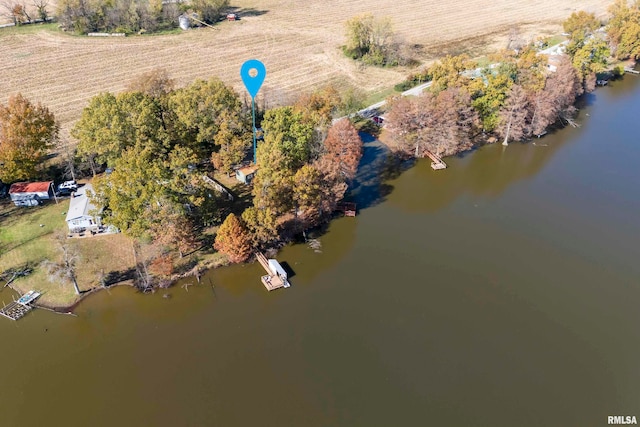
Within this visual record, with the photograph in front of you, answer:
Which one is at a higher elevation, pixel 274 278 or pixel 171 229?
pixel 171 229

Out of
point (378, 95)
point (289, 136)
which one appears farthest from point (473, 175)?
A: point (289, 136)

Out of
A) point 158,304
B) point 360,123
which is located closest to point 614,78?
point 360,123

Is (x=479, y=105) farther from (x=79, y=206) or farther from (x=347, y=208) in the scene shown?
(x=79, y=206)

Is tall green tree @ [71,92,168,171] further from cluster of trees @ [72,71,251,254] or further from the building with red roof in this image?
the building with red roof


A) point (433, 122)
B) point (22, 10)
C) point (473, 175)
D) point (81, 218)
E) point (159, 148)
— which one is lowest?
point (473, 175)

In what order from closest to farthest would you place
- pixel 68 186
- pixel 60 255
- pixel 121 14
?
pixel 60 255, pixel 68 186, pixel 121 14

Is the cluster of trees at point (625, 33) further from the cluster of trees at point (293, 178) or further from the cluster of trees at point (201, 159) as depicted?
the cluster of trees at point (293, 178)

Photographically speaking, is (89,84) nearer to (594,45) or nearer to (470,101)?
(470,101)
